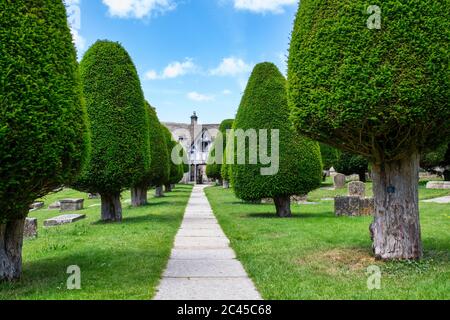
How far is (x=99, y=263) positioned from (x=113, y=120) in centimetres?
725

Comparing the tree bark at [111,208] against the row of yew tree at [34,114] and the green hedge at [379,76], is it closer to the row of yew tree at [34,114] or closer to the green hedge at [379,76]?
the row of yew tree at [34,114]

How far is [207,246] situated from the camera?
31.7 ft

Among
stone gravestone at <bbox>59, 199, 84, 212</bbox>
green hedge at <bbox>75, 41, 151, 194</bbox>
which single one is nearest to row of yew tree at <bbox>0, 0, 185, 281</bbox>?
green hedge at <bbox>75, 41, 151, 194</bbox>

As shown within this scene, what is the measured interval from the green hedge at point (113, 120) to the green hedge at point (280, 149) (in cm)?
356

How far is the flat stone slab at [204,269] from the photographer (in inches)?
259

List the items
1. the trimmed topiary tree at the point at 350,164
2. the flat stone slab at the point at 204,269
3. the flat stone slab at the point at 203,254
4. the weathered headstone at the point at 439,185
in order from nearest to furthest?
1. the flat stone slab at the point at 204,269
2. the flat stone slab at the point at 203,254
3. the weathered headstone at the point at 439,185
4. the trimmed topiary tree at the point at 350,164

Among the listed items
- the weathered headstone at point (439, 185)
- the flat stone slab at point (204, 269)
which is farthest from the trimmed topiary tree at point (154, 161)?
the weathered headstone at point (439, 185)

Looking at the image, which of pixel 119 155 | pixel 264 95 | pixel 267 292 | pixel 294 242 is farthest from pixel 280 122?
pixel 267 292

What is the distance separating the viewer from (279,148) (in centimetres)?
1538

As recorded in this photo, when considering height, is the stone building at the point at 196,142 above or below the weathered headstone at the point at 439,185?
above

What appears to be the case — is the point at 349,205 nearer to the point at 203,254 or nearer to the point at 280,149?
the point at 280,149

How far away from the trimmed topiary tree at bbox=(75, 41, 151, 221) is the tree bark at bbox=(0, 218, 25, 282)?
726 cm

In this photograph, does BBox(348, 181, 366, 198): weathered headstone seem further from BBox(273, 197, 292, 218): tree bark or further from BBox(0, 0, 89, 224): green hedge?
BBox(0, 0, 89, 224): green hedge
